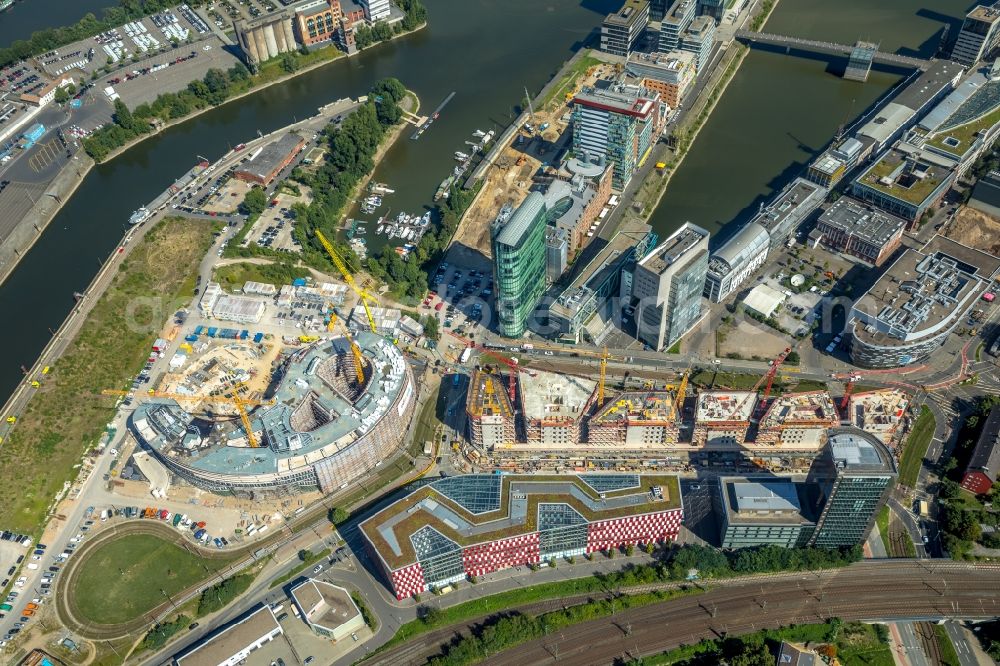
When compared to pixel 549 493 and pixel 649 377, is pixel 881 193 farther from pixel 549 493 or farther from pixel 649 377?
pixel 549 493

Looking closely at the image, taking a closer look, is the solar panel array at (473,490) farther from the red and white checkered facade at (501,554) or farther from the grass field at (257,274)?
the grass field at (257,274)

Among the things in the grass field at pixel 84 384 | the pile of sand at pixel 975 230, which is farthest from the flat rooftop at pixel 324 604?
the pile of sand at pixel 975 230

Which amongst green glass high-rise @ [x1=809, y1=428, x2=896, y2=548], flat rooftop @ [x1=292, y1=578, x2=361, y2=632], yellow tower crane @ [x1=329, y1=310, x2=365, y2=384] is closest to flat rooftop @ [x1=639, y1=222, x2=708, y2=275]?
green glass high-rise @ [x1=809, y1=428, x2=896, y2=548]

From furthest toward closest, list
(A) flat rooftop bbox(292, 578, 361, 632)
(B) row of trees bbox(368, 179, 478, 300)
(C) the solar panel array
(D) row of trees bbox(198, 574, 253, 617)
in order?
(B) row of trees bbox(368, 179, 478, 300) < (C) the solar panel array < (D) row of trees bbox(198, 574, 253, 617) < (A) flat rooftop bbox(292, 578, 361, 632)

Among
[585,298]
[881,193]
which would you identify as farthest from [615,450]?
[881,193]

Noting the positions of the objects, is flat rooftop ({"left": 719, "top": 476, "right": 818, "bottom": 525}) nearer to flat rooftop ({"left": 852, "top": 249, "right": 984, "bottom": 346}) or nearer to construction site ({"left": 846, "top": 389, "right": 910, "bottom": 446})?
construction site ({"left": 846, "top": 389, "right": 910, "bottom": 446})

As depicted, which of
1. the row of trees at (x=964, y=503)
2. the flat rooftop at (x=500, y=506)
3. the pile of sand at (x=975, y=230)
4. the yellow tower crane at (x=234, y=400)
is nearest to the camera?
the flat rooftop at (x=500, y=506)
